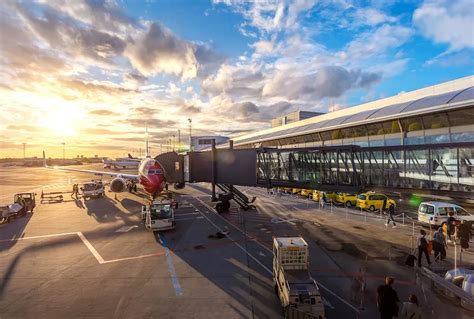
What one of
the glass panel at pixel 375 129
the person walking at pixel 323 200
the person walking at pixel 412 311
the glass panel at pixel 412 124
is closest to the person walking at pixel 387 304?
the person walking at pixel 412 311

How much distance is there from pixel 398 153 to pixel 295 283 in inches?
619

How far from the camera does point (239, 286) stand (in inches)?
593

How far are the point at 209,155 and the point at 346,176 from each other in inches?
769

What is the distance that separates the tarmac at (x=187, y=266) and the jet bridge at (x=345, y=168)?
5047 millimetres

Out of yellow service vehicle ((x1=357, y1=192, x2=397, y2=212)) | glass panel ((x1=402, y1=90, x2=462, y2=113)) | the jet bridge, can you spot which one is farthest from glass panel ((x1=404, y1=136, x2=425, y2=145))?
the jet bridge

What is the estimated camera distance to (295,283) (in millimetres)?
12070

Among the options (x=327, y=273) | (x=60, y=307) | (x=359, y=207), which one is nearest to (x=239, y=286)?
(x=327, y=273)

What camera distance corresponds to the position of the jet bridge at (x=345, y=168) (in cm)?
1798

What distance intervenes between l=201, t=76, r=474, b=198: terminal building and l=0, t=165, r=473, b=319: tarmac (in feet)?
17.7

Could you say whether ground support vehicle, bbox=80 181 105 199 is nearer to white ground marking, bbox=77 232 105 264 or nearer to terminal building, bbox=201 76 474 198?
white ground marking, bbox=77 232 105 264

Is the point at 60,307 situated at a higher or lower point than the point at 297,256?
lower

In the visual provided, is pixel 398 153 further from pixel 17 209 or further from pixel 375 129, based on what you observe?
pixel 17 209

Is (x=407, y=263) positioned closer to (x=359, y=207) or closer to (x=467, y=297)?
(x=467, y=297)

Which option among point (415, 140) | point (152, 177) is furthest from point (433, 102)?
point (152, 177)
